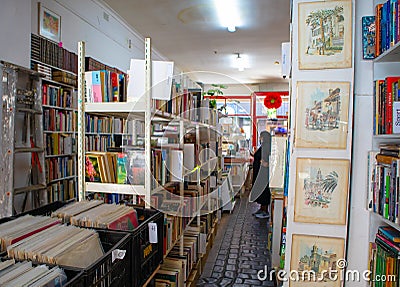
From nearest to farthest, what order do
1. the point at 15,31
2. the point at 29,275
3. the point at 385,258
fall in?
the point at 29,275 < the point at 385,258 < the point at 15,31

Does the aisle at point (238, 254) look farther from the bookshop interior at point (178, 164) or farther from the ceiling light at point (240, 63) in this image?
the ceiling light at point (240, 63)

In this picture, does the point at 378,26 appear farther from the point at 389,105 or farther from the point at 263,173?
the point at 263,173

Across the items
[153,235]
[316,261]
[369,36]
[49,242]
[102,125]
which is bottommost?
[316,261]

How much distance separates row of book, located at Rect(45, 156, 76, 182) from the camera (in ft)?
11.1

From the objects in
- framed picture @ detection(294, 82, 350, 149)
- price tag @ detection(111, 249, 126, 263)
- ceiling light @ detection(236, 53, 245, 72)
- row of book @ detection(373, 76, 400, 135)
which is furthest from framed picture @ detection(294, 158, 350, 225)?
ceiling light @ detection(236, 53, 245, 72)

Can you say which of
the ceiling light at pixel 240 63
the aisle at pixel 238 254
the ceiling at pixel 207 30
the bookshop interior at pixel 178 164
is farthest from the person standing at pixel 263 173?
the ceiling light at pixel 240 63

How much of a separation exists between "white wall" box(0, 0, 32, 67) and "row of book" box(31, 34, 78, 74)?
0.14 meters

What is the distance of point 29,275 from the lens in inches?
36.9

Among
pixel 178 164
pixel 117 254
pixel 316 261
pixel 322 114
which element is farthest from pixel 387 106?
pixel 117 254

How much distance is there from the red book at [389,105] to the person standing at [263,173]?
129 inches

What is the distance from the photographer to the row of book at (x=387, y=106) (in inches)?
60.4

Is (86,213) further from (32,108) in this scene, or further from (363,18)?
(32,108)

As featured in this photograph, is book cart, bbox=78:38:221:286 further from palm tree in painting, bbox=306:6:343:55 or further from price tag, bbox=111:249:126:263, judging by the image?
palm tree in painting, bbox=306:6:343:55

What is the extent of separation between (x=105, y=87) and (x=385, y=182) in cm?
161
